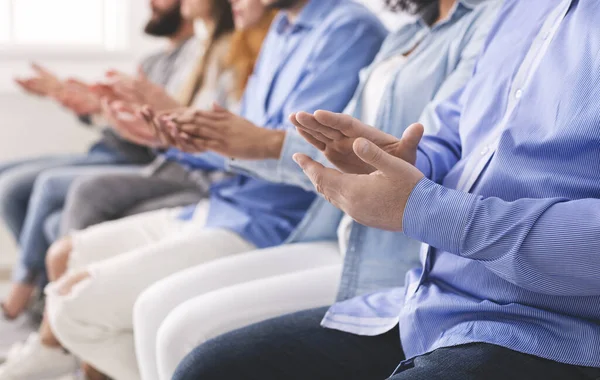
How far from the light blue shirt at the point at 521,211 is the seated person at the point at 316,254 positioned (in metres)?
0.17

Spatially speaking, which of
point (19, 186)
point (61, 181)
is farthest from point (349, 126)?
point (19, 186)

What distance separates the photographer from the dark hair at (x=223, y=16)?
215cm

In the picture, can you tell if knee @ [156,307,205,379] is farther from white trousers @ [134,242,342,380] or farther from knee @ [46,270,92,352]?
knee @ [46,270,92,352]

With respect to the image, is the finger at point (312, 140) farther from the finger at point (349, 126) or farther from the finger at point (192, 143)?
the finger at point (192, 143)

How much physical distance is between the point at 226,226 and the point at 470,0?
65 centimetres

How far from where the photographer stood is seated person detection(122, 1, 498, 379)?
1.17 metres

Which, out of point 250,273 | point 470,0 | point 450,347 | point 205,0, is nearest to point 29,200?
point 205,0

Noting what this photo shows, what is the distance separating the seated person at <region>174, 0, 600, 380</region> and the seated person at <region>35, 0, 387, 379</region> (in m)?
0.41

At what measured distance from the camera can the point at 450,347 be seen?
2.75 feet

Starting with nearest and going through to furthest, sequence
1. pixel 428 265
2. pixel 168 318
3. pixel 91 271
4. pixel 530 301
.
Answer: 1. pixel 530 301
2. pixel 428 265
3. pixel 168 318
4. pixel 91 271

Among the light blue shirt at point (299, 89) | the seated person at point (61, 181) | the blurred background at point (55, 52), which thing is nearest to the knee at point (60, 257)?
the seated person at point (61, 181)

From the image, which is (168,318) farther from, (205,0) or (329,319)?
(205,0)

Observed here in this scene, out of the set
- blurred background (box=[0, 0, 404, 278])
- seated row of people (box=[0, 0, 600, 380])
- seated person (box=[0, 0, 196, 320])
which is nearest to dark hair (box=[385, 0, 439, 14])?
seated row of people (box=[0, 0, 600, 380])

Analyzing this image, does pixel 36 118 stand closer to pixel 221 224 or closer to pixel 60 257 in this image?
pixel 60 257
